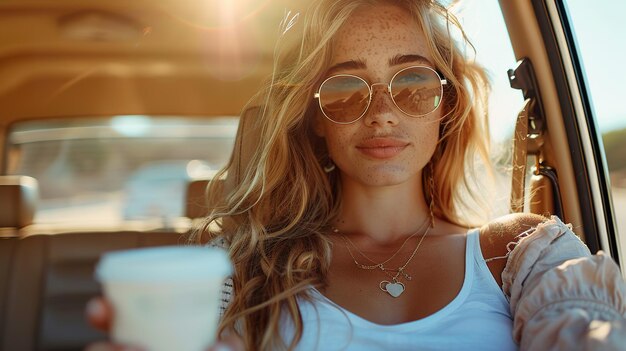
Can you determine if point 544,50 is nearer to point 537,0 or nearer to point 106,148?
point 537,0

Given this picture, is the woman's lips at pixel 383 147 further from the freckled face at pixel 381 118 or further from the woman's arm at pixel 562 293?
the woman's arm at pixel 562 293

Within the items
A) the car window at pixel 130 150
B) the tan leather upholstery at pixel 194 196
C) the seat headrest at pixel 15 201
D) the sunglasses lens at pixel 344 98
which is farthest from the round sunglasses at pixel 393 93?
the seat headrest at pixel 15 201

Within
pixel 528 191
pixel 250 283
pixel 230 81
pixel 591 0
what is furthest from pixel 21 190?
pixel 591 0

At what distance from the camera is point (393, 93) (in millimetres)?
1799

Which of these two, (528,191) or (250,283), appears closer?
(250,283)

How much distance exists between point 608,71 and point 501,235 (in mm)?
505

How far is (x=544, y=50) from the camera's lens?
1960 millimetres

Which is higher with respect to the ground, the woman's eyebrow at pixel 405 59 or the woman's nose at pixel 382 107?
the woman's eyebrow at pixel 405 59

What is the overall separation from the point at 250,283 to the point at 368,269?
1.03ft

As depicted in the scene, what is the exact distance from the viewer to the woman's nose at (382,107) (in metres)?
1.81

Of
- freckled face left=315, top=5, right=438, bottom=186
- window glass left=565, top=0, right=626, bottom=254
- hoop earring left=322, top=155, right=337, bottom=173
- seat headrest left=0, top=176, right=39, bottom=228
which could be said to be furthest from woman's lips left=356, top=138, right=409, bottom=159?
seat headrest left=0, top=176, right=39, bottom=228

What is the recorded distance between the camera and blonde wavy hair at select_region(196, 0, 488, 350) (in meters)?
1.79

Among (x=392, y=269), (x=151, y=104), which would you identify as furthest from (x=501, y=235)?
(x=151, y=104)

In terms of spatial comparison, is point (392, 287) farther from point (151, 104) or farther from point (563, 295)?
point (151, 104)
